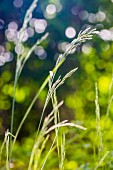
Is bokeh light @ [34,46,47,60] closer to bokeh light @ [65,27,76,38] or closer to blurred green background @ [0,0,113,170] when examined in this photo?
blurred green background @ [0,0,113,170]

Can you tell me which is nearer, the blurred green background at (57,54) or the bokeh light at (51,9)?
the blurred green background at (57,54)

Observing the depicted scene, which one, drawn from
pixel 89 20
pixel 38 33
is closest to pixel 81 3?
pixel 89 20

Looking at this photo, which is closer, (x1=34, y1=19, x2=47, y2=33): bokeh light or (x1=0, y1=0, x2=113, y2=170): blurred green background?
(x1=0, y1=0, x2=113, y2=170): blurred green background

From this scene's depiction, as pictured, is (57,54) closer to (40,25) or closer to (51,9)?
(40,25)

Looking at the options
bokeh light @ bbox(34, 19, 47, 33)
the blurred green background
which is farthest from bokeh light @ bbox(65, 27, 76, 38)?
bokeh light @ bbox(34, 19, 47, 33)

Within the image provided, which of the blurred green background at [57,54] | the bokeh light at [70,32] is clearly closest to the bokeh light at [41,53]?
the blurred green background at [57,54]

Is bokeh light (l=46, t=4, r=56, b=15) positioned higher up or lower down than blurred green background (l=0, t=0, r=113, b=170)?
higher up

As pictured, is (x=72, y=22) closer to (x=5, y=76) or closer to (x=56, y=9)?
(x=56, y=9)

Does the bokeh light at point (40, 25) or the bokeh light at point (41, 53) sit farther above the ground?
the bokeh light at point (40, 25)

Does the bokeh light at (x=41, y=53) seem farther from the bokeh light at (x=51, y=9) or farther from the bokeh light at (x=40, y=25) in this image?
the bokeh light at (x=51, y=9)
